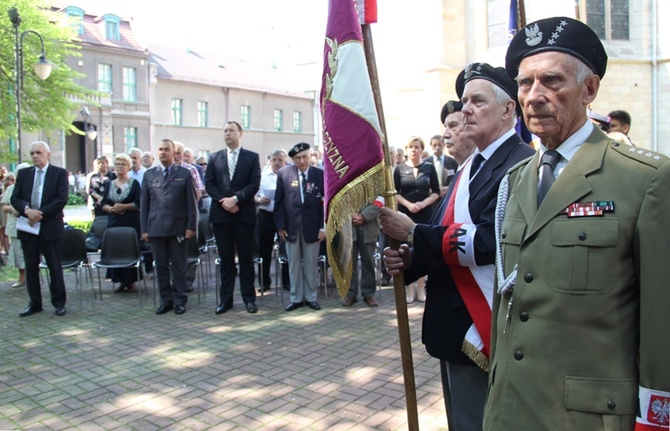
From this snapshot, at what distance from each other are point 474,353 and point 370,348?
350 centimetres

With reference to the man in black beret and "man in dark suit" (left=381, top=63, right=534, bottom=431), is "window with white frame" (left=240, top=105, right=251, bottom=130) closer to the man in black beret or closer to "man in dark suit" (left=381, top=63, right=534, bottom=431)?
the man in black beret

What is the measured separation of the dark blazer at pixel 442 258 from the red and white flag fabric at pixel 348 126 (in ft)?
1.52

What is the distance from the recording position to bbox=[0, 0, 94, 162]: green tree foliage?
68.6ft

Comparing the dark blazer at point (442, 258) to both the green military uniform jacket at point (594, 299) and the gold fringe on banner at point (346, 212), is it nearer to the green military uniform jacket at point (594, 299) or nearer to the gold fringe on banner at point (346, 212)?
the gold fringe on banner at point (346, 212)

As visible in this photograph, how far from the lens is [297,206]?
25.1 feet

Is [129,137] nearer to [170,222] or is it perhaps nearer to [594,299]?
[170,222]

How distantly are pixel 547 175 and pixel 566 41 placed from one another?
40 cm

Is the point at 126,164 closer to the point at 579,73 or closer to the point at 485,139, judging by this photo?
the point at 485,139

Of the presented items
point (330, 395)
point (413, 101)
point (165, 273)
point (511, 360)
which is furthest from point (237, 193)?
point (413, 101)

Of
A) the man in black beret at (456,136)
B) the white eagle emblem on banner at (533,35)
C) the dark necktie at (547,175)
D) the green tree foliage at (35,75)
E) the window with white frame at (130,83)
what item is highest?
the window with white frame at (130,83)

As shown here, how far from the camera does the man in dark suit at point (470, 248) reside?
2.35m

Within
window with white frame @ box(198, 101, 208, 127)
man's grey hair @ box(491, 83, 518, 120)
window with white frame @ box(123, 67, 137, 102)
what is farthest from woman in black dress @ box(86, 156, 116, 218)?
window with white frame @ box(198, 101, 208, 127)

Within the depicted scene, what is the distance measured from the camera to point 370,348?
572 cm

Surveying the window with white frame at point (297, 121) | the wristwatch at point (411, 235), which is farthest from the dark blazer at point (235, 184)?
the window with white frame at point (297, 121)
